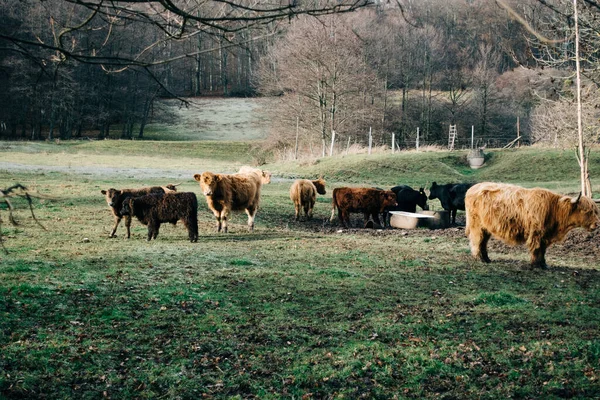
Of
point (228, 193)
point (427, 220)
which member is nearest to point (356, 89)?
point (427, 220)

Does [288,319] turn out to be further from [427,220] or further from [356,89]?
[356,89]

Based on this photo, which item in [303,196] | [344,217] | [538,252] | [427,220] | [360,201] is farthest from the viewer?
[303,196]

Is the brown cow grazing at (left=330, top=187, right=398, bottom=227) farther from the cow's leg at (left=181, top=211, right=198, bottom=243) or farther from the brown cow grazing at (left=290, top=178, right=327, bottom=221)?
the cow's leg at (left=181, top=211, right=198, bottom=243)

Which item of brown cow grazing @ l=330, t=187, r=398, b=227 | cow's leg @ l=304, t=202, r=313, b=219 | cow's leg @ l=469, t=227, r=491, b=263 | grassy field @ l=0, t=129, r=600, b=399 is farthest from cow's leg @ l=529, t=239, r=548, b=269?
cow's leg @ l=304, t=202, r=313, b=219

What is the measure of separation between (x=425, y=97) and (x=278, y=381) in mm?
64546

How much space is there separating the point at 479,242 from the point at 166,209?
257 inches

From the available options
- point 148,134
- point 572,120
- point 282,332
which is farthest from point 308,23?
point 282,332

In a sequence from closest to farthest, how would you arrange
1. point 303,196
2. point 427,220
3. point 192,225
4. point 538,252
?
1. point 538,252
2. point 192,225
3. point 427,220
4. point 303,196

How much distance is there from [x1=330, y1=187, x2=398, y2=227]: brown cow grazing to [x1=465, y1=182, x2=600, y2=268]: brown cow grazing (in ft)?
24.2

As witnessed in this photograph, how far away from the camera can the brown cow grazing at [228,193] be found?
15.3m

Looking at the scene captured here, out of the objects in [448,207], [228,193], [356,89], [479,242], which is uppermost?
[356,89]

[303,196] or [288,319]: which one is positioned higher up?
[303,196]

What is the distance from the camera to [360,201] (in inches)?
719

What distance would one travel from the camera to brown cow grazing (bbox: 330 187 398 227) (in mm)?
18234
